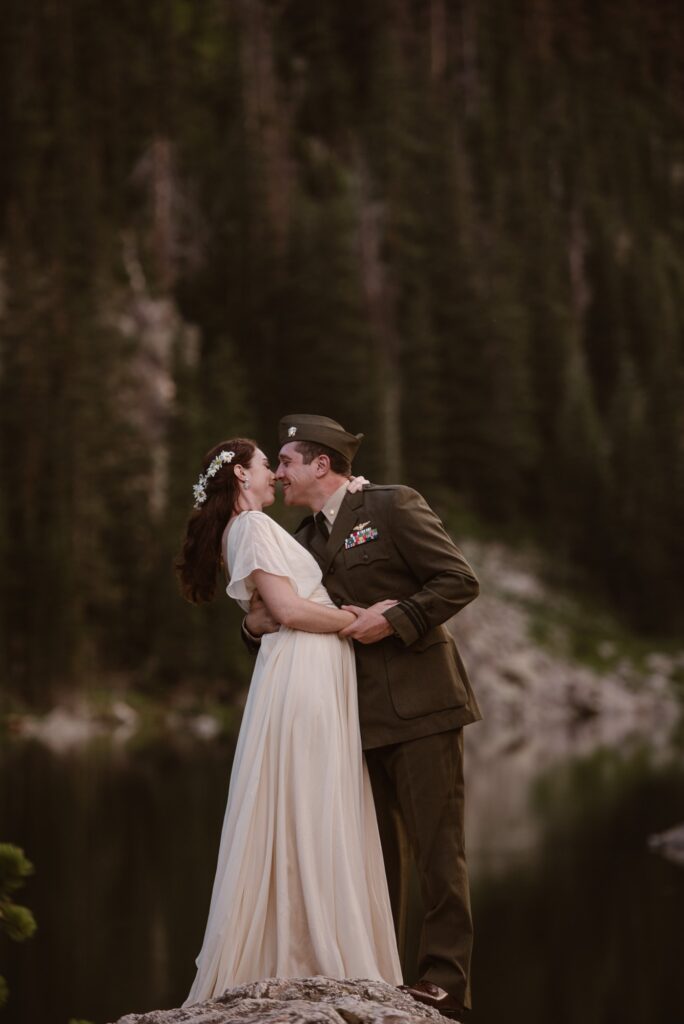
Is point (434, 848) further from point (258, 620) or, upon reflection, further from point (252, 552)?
point (252, 552)

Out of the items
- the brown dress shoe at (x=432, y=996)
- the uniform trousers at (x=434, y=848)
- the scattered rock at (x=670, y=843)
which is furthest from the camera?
the scattered rock at (x=670, y=843)

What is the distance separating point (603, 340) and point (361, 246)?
10764 millimetres

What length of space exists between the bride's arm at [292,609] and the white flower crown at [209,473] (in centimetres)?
47

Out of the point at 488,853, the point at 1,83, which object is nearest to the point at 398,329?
the point at 1,83

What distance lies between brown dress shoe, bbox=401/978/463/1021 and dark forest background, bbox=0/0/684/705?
29900 millimetres

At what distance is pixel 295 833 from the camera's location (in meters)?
5.46

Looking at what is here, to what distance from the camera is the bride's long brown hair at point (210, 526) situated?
19.4ft

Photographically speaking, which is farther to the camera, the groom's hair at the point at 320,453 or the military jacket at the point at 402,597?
the groom's hair at the point at 320,453

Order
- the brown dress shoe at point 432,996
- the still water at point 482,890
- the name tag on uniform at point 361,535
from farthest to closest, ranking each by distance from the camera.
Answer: the still water at point 482,890 < the name tag on uniform at point 361,535 < the brown dress shoe at point 432,996

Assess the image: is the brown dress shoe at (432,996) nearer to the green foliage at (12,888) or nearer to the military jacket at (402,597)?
the military jacket at (402,597)

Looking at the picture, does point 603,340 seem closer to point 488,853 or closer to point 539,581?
point 539,581

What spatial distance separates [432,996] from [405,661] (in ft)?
3.85

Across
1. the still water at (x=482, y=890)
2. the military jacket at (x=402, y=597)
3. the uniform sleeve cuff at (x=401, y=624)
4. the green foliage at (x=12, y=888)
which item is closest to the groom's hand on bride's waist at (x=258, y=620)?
the military jacket at (x=402, y=597)

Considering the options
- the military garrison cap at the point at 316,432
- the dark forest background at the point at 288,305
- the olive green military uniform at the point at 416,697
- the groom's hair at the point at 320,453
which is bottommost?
the olive green military uniform at the point at 416,697
